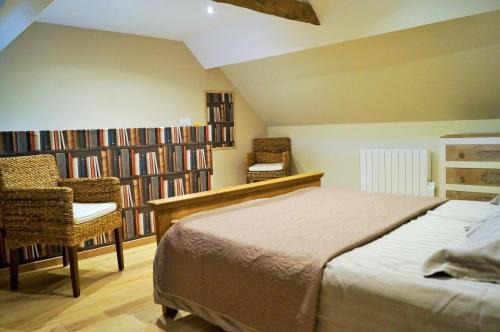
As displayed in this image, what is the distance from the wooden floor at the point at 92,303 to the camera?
232cm

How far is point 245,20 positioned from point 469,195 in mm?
2657

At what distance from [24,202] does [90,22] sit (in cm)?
189

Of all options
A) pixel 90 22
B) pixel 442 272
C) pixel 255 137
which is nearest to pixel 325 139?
pixel 255 137

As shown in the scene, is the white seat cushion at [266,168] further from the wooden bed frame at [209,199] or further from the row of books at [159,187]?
the wooden bed frame at [209,199]

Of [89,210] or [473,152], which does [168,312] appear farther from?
[473,152]

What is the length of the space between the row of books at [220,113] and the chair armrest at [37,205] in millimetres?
2605

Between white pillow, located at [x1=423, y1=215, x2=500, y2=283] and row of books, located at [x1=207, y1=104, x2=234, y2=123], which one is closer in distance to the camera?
white pillow, located at [x1=423, y1=215, x2=500, y2=283]

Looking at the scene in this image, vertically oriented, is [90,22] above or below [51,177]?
above

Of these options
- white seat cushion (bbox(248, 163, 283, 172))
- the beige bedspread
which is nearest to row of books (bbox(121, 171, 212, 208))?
white seat cushion (bbox(248, 163, 283, 172))

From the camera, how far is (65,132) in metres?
3.43

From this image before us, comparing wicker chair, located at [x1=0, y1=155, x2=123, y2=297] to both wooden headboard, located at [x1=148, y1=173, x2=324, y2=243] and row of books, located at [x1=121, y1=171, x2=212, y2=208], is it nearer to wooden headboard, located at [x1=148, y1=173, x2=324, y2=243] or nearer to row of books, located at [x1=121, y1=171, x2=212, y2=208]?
row of books, located at [x1=121, y1=171, x2=212, y2=208]

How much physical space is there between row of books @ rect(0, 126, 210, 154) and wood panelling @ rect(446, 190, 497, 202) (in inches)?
95.9

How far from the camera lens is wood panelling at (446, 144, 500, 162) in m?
3.40

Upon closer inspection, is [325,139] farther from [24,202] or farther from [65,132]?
[24,202]
